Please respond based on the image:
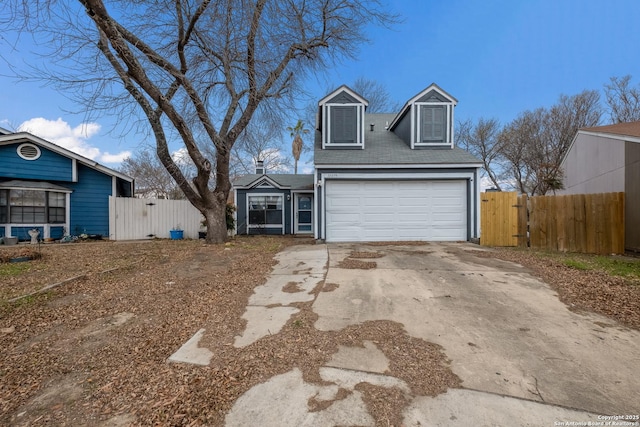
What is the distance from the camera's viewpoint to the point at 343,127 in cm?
1106

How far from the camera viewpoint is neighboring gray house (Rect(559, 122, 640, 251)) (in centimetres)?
802

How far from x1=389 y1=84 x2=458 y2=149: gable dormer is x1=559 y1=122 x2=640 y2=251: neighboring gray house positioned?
4.71m

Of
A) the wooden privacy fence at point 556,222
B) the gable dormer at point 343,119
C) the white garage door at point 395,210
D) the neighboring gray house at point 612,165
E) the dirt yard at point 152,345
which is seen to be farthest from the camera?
the gable dormer at point 343,119

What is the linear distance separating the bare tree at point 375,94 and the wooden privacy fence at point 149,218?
16.3 meters

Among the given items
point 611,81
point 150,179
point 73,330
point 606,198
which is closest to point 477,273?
point 606,198

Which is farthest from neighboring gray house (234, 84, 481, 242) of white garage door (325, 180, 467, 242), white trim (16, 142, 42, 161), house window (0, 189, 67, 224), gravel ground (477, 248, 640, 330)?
white trim (16, 142, 42, 161)

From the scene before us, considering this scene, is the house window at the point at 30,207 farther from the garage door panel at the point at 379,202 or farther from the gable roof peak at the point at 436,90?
the gable roof peak at the point at 436,90

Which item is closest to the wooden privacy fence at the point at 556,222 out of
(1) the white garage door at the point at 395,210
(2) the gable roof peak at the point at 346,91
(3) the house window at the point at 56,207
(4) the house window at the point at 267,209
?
(1) the white garage door at the point at 395,210

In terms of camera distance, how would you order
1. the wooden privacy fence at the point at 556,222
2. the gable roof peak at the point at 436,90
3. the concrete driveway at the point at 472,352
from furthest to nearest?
the gable roof peak at the point at 436,90, the wooden privacy fence at the point at 556,222, the concrete driveway at the point at 472,352

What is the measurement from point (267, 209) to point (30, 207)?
906 centimetres

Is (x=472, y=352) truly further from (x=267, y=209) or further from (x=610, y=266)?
(x=267, y=209)

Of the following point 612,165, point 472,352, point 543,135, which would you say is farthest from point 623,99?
point 472,352

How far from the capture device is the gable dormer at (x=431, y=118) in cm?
1075

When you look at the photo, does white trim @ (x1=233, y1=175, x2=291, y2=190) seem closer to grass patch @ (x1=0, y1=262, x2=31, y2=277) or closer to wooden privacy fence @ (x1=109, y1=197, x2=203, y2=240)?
wooden privacy fence @ (x1=109, y1=197, x2=203, y2=240)
